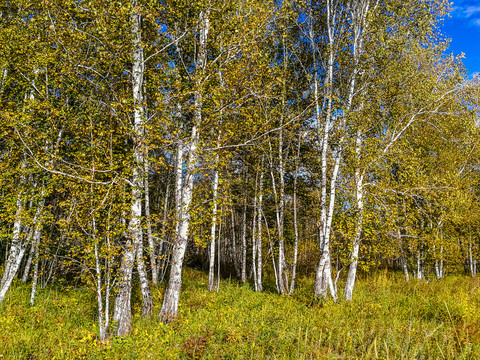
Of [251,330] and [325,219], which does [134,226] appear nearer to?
[251,330]

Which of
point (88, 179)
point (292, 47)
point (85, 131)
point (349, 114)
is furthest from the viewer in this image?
point (292, 47)

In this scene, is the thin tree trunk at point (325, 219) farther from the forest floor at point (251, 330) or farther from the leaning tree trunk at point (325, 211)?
the forest floor at point (251, 330)

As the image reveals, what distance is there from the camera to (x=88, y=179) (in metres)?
7.34

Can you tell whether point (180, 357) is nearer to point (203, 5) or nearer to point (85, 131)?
point (85, 131)

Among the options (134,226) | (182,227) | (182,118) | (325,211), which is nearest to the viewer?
(134,226)

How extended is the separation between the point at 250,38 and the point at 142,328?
30.2ft

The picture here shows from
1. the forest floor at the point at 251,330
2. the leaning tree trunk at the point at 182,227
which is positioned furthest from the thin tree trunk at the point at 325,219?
the leaning tree trunk at the point at 182,227

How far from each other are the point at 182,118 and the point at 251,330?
259 inches

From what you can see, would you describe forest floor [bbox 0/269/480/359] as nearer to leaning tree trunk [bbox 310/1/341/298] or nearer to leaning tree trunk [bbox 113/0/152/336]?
leaning tree trunk [bbox 113/0/152/336]

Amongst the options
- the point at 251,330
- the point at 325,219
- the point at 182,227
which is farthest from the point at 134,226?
the point at 325,219

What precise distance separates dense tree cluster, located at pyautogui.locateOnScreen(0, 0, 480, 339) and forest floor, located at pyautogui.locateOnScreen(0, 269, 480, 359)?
0.72 meters

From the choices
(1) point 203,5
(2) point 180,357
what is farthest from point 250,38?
(2) point 180,357

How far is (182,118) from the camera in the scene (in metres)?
9.65

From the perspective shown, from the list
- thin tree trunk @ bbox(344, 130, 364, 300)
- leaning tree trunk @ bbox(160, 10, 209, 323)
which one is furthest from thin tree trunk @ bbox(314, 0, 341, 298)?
leaning tree trunk @ bbox(160, 10, 209, 323)
